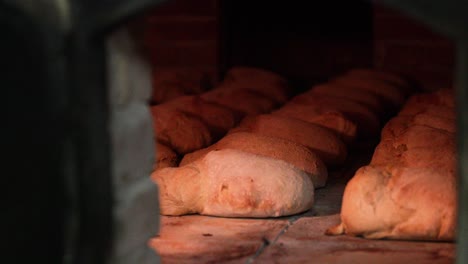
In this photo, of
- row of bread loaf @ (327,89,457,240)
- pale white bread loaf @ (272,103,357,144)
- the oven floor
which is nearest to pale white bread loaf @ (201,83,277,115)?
pale white bread loaf @ (272,103,357,144)

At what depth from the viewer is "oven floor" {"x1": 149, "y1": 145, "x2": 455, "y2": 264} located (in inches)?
159

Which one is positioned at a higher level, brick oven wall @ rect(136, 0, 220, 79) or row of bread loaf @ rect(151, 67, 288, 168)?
brick oven wall @ rect(136, 0, 220, 79)

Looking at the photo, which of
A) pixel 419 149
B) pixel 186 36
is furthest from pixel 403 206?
pixel 186 36

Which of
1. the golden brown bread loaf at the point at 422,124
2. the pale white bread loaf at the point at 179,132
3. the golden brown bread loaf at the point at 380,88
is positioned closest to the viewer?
the golden brown bread loaf at the point at 422,124

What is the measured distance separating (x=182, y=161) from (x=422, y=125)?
144cm

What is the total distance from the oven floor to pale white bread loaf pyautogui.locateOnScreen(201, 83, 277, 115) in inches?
94.7

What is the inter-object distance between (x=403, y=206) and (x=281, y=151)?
131cm

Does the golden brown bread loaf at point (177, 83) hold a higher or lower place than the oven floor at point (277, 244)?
higher

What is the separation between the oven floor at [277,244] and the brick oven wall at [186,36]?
5037 millimetres

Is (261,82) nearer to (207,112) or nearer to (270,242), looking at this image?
(207,112)

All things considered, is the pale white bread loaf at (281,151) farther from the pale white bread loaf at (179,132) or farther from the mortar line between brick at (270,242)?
the mortar line between brick at (270,242)

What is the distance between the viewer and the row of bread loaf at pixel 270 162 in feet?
15.5

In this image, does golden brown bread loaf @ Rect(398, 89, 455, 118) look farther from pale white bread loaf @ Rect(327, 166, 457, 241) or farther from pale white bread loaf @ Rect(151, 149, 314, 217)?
pale white bread loaf @ Rect(327, 166, 457, 241)

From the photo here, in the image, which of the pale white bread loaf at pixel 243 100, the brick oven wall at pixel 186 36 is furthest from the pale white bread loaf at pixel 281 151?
the brick oven wall at pixel 186 36
